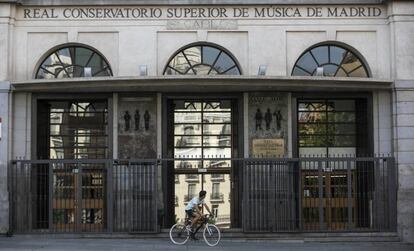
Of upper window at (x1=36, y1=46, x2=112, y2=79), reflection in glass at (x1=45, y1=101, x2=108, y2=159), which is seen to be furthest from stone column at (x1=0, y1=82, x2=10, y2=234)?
reflection in glass at (x1=45, y1=101, x2=108, y2=159)

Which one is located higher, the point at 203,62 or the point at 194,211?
the point at 203,62

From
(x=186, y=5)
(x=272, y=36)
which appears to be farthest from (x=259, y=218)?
(x=186, y=5)

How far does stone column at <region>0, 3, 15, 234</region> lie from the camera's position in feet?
63.6

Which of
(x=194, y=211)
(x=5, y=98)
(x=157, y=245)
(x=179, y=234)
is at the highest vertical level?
(x=5, y=98)

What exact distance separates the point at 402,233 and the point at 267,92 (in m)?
5.89

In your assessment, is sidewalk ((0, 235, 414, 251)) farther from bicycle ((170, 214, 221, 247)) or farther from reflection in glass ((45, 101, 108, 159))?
reflection in glass ((45, 101, 108, 159))

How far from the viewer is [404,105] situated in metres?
19.8

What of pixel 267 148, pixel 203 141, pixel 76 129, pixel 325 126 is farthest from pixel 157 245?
pixel 325 126

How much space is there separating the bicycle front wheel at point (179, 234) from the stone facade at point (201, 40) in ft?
8.49

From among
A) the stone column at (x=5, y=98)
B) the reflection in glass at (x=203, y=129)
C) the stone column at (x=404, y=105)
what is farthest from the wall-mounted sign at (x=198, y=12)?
the reflection in glass at (x=203, y=129)

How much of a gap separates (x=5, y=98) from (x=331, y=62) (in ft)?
33.7

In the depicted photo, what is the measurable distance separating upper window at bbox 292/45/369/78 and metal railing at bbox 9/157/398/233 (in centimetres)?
292

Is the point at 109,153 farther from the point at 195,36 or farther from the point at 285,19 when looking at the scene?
the point at 285,19

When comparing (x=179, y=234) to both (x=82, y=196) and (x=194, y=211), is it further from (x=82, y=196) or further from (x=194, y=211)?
(x=82, y=196)
